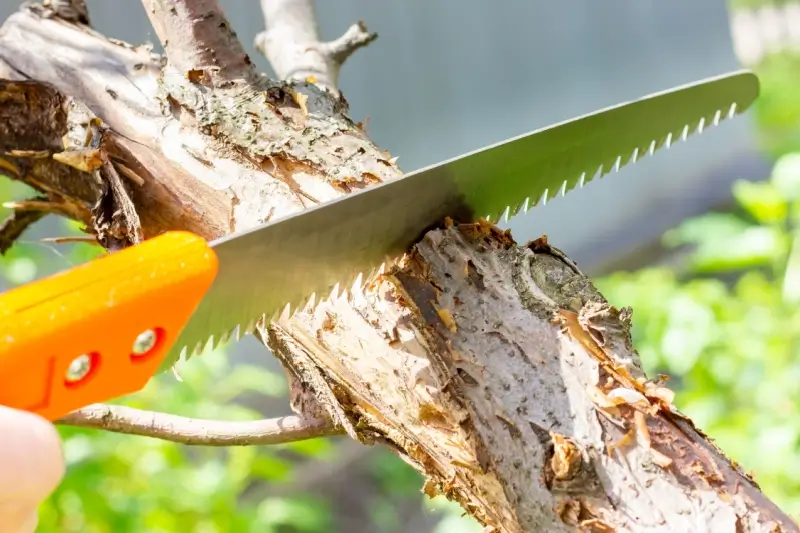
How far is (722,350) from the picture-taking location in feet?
6.35

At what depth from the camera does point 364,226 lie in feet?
3.02

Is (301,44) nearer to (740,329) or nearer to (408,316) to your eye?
(408,316)

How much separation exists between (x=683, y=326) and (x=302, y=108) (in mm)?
1183

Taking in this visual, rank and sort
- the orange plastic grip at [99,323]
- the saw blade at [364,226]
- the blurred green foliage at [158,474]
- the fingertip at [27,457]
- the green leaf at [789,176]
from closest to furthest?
1. the fingertip at [27,457]
2. the orange plastic grip at [99,323]
3. the saw blade at [364,226]
4. the blurred green foliage at [158,474]
5. the green leaf at [789,176]

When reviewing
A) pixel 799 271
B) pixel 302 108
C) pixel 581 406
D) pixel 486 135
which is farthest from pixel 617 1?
pixel 581 406

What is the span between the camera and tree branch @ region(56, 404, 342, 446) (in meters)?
1.15

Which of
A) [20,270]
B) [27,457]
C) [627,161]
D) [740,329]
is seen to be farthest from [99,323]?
[740,329]

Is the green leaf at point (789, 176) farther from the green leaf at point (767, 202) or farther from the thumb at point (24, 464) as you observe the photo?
the thumb at point (24, 464)

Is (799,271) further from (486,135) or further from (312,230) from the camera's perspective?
(486,135)

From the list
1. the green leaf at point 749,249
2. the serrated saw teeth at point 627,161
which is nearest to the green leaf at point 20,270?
the serrated saw teeth at point 627,161

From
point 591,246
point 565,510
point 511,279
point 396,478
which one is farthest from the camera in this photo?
point 591,246

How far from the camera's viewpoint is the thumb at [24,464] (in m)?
0.57

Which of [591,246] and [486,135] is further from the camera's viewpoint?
[591,246]

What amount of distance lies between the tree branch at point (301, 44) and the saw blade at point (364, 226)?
50cm
